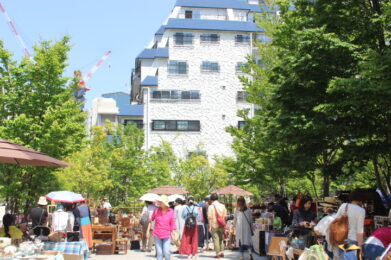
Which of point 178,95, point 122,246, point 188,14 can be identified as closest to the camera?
point 122,246

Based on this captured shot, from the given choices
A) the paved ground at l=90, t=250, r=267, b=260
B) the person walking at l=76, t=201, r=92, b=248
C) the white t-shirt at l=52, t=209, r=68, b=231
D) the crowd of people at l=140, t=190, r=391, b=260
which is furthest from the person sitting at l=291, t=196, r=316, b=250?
the person walking at l=76, t=201, r=92, b=248

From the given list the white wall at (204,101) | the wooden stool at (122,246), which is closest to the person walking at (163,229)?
the wooden stool at (122,246)

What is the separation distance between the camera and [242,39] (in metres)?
49.4

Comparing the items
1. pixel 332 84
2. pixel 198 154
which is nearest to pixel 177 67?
pixel 198 154

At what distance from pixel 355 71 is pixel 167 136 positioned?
3241cm

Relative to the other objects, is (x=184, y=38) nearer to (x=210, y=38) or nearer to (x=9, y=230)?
(x=210, y=38)

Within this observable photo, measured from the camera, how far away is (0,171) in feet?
71.2

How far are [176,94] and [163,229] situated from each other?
36.5 m

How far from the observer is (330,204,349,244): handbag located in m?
8.72

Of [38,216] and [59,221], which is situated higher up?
[38,216]

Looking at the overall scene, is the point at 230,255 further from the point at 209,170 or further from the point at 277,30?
the point at 209,170

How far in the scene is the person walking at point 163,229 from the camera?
11234 mm

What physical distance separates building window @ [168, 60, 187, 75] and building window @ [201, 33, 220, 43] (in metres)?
3.05

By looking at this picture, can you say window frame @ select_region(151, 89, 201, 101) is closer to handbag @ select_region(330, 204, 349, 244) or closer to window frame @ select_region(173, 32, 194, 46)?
window frame @ select_region(173, 32, 194, 46)
